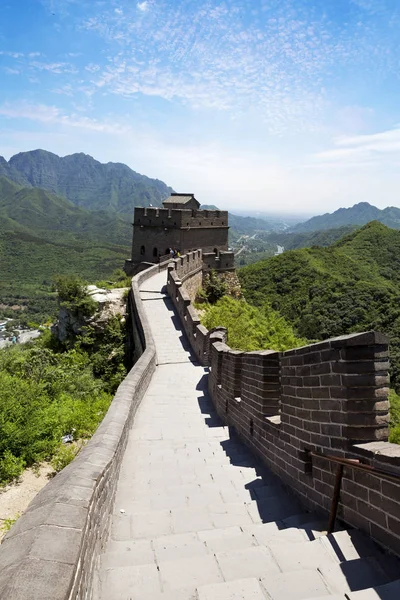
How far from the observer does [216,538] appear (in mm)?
3150

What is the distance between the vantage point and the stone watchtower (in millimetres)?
25625

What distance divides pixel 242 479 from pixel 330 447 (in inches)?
58.7

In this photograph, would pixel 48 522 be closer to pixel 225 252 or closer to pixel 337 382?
pixel 337 382

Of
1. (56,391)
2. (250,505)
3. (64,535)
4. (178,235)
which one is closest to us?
(64,535)

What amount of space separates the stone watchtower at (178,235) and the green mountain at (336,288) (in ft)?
34.7

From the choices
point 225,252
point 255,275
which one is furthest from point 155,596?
point 255,275

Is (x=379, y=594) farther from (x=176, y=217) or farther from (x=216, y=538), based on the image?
(x=176, y=217)

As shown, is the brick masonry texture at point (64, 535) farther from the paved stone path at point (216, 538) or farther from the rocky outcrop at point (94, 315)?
the rocky outcrop at point (94, 315)

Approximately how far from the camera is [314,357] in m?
3.72

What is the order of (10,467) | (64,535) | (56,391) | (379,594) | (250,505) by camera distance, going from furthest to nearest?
(56,391) → (10,467) → (250,505) → (64,535) → (379,594)

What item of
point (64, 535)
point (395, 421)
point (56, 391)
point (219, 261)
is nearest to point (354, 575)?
point (64, 535)

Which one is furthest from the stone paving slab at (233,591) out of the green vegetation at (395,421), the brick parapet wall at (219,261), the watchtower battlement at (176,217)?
the brick parapet wall at (219,261)

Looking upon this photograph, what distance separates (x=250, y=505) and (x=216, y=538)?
955mm

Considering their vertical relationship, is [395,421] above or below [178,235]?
below
